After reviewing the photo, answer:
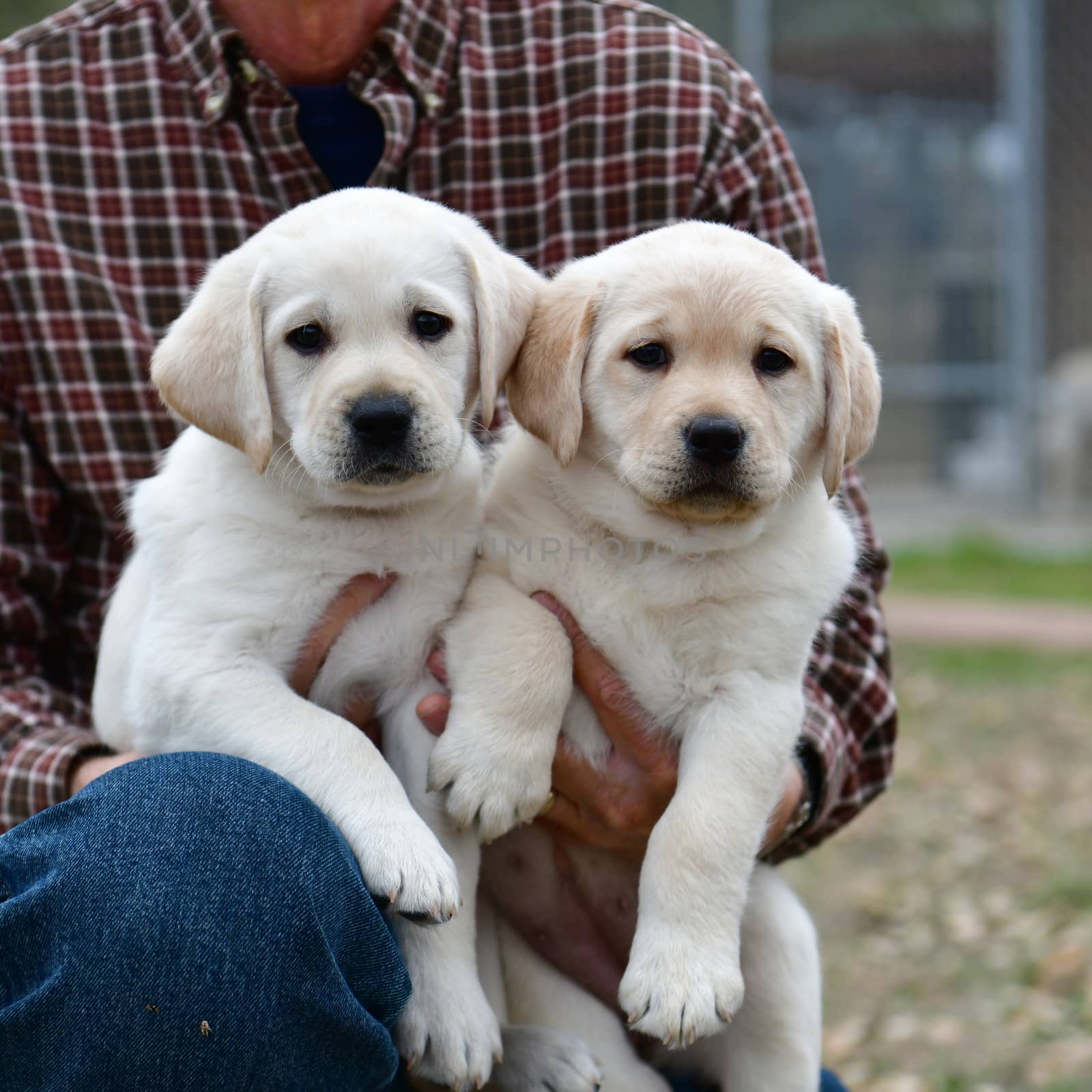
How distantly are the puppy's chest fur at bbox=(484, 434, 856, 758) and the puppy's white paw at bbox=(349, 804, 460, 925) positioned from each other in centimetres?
47

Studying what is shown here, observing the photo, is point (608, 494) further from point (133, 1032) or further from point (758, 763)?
point (133, 1032)

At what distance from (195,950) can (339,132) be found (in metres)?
1.73

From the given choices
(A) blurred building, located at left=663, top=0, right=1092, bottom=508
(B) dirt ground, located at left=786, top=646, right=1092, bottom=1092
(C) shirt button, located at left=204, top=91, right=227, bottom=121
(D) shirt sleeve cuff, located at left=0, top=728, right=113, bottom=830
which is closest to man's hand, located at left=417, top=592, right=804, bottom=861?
(D) shirt sleeve cuff, located at left=0, top=728, right=113, bottom=830

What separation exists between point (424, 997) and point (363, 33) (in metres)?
1.91

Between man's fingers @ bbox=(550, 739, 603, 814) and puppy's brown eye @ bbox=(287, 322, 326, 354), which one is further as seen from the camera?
man's fingers @ bbox=(550, 739, 603, 814)

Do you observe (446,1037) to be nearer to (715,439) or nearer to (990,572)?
(715,439)

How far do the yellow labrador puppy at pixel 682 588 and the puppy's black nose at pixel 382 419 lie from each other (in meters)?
0.27

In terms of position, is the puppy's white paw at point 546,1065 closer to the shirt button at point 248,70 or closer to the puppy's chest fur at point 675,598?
the puppy's chest fur at point 675,598

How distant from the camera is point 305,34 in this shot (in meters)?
2.98

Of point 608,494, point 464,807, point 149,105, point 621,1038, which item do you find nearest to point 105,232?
point 149,105

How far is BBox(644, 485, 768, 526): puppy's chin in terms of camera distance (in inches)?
93.7

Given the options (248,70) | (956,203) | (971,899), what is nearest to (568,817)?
(248,70)

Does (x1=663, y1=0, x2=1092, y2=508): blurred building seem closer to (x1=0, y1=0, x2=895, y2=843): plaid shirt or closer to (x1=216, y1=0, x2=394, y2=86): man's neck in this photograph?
(x1=0, y1=0, x2=895, y2=843): plaid shirt

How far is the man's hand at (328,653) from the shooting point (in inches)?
98.6
